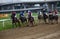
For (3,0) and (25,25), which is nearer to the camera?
(25,25)

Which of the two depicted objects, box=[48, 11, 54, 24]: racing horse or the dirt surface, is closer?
the dirt surface

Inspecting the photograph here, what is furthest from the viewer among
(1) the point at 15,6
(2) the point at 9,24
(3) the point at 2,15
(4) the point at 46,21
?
(1) the point at 15,6

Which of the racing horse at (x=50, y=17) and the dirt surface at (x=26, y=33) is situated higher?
the racing horse at (x=50, y=17)

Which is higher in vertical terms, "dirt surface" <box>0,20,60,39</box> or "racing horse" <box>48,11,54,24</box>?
"racing horse" <box>48,11,54,24</box>

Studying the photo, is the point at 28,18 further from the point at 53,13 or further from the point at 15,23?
the point at 53,13

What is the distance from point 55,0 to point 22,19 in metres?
20.2

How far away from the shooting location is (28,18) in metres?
16.9

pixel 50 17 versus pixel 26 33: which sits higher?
pixel 50 17

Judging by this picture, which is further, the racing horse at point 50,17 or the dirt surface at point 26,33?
the racing horse at point 50,17

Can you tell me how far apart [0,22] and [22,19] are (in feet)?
5.91

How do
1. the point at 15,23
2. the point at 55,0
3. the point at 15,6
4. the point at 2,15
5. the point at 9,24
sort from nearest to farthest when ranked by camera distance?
the point at 15,23 → the point at 9,24 → the point at 2,15 → the point at 15,6 → the point at 55,0

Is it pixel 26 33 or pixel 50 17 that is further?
pixel 50 17

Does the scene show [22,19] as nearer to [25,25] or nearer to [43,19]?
[25,25]

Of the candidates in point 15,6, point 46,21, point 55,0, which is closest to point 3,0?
point 15,6
